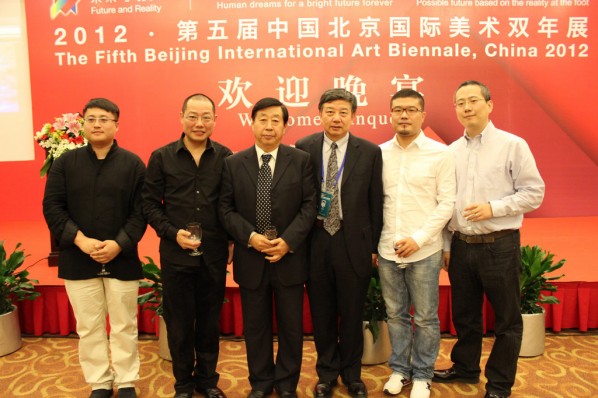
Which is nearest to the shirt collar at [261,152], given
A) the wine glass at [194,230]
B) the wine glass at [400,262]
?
the wine glass at [194,230]

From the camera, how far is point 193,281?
2.42 m

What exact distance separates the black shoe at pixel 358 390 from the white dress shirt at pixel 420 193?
66 centimetres

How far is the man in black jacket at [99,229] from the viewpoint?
2326 mm

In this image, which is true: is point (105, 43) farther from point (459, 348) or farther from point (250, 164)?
point (459, 348)

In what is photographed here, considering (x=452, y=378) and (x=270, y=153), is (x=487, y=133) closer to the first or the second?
(x=270, y=153)

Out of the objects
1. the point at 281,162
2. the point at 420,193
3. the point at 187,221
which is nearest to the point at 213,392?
the point at 187,221

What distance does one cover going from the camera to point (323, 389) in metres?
2.48

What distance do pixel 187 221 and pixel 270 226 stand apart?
39 cm

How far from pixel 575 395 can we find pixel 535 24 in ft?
12.7

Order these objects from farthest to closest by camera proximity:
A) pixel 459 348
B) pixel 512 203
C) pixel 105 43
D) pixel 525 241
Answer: pixel 105 43, pixel 525 241, pixel 459 348, pixel 512 203

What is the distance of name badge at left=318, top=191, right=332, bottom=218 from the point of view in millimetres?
2363

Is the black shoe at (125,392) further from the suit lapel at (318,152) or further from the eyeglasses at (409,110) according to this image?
the eyeglasses at (409,110)

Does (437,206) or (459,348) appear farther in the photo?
(459,348)

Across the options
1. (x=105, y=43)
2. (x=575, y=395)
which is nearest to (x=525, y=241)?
(x=575, y=395)
